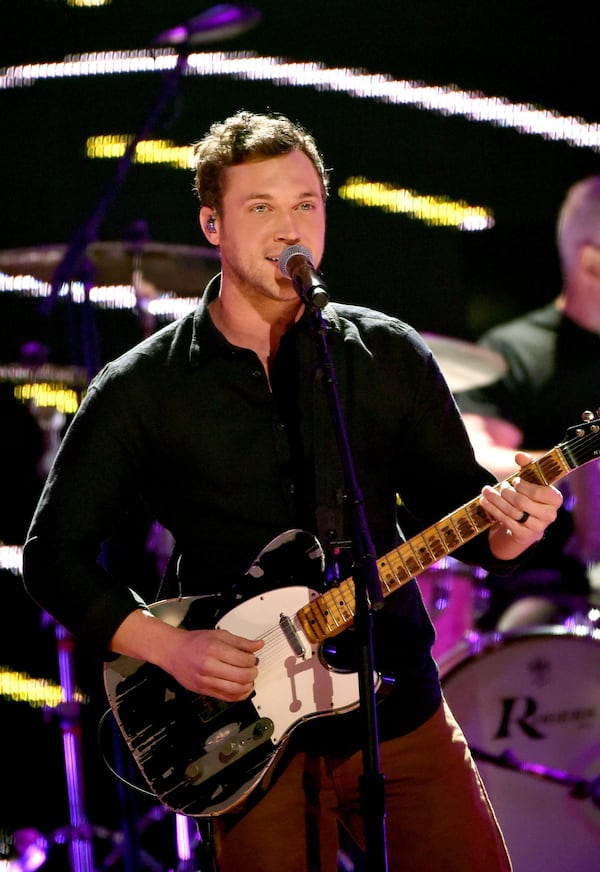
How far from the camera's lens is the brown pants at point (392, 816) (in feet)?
7.14

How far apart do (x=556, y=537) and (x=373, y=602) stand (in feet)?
8.54

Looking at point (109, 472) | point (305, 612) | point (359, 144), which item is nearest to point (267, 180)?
point (109, 472)

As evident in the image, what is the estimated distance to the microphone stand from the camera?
1.83 meters

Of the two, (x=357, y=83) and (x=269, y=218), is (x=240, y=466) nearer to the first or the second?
(x=269, y=218)

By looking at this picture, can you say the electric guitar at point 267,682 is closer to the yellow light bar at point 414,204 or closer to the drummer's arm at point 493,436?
the drummer's arm at point 493,436

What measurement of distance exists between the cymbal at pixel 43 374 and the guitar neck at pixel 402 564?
2346 millimetres

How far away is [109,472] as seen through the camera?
238cm

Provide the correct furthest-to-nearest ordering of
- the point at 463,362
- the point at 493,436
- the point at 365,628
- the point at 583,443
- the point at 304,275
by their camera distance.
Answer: the point at 493,436 < the point at 463,362 < the point at 583,443 < the point at 304,275 < the point at 365,628

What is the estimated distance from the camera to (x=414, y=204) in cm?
431

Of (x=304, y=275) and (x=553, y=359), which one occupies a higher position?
(x=553, y=359)

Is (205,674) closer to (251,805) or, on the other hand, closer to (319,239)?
(251,805)

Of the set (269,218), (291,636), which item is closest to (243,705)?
(291,636)

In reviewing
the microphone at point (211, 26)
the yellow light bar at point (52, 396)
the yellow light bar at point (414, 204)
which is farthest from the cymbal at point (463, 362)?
the yellow light bar at point (52, 396)

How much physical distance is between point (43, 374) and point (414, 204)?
1.86 metres
